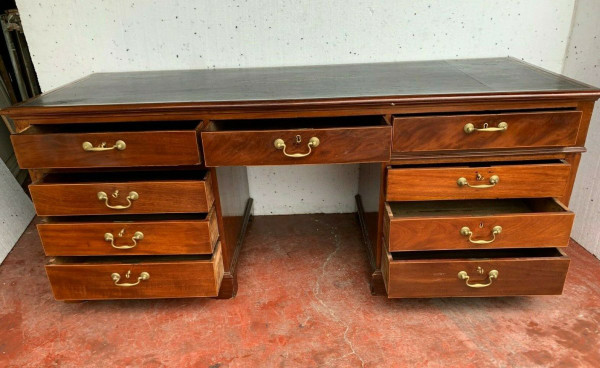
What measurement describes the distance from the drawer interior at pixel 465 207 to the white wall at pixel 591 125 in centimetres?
45

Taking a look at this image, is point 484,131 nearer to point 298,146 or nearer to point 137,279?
point 298,146

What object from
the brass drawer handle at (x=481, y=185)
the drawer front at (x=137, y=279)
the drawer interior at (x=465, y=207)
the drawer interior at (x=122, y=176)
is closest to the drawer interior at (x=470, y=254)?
the drawer interior at (x=465, y=207)

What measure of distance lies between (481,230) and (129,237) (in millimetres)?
1110

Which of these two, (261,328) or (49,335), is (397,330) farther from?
(49,335)

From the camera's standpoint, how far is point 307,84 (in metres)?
1.44

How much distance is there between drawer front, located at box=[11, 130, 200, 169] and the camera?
4.07ft

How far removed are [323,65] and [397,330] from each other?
108cm

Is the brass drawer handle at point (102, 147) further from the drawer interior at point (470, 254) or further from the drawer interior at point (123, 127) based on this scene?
the drawer interior at point (470, 254)

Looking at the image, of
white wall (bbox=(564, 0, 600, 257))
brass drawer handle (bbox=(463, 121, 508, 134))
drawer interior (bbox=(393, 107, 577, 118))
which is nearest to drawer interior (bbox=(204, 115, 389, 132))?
drawer interior (bbox=(393, 107, 577, 118))

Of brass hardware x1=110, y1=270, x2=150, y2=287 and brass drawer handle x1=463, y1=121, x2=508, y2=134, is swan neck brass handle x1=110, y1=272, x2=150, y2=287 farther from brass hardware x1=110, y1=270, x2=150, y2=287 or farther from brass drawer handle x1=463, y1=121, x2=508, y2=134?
brass drawer handle x1=463, y1=121, x2=508, y2=134

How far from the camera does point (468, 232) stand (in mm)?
1306

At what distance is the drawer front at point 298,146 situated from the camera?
1.22m

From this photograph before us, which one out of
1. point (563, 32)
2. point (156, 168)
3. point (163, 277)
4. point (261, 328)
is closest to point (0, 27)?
point (156, 168)

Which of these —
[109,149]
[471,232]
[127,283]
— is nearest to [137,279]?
[127,283]
